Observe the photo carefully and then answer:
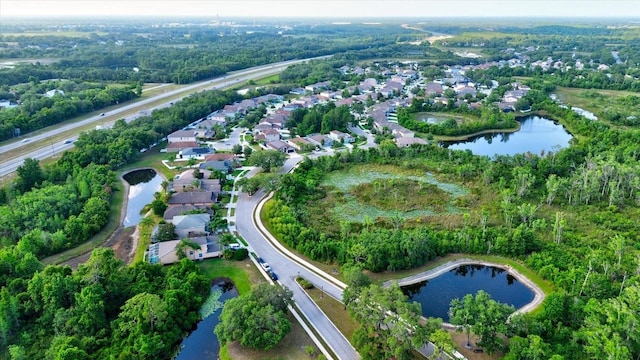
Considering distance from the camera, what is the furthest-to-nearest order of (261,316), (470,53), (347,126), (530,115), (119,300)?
1. (470,53)
2. (530,115)
3. (347,126)
4. (119,300)
5. (261,316)

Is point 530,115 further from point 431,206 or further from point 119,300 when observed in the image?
point 119,300

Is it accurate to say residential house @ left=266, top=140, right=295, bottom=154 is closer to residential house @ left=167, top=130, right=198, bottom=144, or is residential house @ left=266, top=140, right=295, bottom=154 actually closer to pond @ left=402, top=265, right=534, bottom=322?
residential house @ left=167, top=130, right=198, bottom=144

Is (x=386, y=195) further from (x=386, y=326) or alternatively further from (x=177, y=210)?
(x=386, y=326)

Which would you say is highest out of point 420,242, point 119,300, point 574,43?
point 574,43

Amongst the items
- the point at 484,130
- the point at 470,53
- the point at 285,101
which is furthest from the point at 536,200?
the point at 470,53

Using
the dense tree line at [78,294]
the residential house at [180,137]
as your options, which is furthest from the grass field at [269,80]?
the dense tree line at [78,294]
